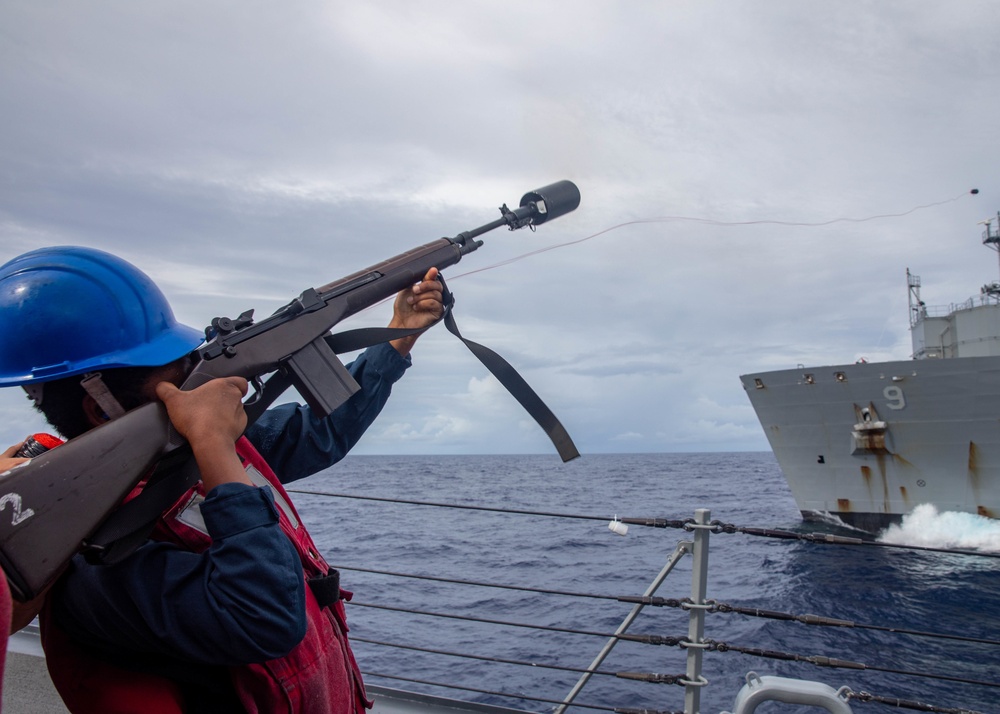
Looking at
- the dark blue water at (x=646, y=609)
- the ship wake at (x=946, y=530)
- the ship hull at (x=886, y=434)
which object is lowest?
the dark blue water at (x=646, y=609)

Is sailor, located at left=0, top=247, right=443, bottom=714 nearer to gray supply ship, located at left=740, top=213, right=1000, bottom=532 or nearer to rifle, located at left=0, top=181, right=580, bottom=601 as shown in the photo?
rifle, located at left=0, top=181, right=580, bottom=601

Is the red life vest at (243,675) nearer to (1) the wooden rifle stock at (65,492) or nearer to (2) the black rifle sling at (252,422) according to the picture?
(2) the black rifle sling at (252,422)

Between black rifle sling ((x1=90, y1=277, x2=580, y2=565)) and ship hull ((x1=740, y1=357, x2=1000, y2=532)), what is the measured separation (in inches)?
676

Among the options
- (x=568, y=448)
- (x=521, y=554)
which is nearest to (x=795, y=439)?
(x=521, y=554)

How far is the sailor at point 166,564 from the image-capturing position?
1.34 meters

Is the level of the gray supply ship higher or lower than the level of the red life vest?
higher

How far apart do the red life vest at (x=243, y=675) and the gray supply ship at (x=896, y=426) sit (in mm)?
18314

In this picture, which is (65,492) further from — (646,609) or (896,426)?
(896,426)

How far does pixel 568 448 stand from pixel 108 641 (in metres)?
1.55

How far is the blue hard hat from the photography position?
148 centimetres

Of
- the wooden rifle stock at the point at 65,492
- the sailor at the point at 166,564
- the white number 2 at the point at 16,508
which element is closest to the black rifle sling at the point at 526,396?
the sailor at the point at 166,564

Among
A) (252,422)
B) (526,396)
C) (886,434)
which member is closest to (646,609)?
(886,434)

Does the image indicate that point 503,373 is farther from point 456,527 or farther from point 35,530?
point 456,527

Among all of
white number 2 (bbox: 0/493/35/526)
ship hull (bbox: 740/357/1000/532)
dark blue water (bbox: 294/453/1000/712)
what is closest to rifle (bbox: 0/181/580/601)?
white number 2 (bbox: 0/493/35/526)
